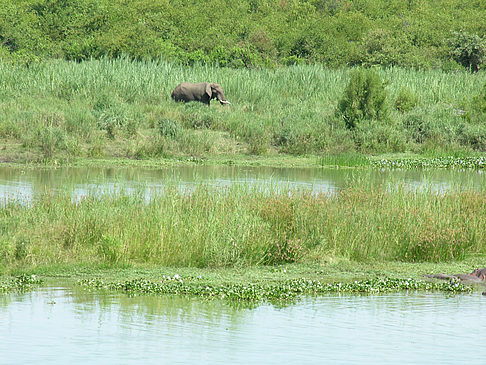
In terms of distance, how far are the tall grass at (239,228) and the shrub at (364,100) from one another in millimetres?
14204

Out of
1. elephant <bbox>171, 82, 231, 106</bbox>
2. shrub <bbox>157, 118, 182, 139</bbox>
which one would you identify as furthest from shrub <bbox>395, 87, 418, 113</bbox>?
shrub <bbox>157, 118, 182, 139</bbox>

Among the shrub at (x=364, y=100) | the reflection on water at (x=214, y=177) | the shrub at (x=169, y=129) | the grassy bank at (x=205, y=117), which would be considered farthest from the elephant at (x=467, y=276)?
the shrub at (x=364, y=100)

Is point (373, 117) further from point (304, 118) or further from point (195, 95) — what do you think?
point (195, 95)

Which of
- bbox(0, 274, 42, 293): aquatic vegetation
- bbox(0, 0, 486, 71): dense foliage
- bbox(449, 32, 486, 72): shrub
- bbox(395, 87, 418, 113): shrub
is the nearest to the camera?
bbox(0, 274, 42, 293): aquatic vegetation

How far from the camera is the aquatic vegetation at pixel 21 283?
9.46 metres

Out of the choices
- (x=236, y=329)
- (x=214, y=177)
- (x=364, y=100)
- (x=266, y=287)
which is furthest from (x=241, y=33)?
(x=236, y=329)

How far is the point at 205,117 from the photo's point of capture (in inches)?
1028

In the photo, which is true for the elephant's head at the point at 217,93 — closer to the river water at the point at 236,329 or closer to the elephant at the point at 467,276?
the elephant at the point at 467,276

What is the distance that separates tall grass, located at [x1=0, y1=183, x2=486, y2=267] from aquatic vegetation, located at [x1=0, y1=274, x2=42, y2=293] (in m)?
0.54

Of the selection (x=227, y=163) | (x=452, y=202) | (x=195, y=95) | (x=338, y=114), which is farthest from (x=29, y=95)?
(x=452, y=202)

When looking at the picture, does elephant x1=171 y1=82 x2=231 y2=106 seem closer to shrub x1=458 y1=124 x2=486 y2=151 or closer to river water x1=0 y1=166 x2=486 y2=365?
shrub x1=458 y1=124 x2=486 y2=151

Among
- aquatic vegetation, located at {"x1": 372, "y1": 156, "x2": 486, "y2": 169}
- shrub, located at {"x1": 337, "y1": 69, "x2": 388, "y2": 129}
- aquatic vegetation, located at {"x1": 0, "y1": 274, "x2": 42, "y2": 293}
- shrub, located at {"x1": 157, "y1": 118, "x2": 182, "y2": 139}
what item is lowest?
aquatic vegetation, located at {"x1": 0, "y1": 274, "x2": 42, "y2": 293}

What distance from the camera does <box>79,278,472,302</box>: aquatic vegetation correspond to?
31.2 feet

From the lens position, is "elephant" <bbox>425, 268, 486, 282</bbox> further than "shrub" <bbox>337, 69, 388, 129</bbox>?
No
